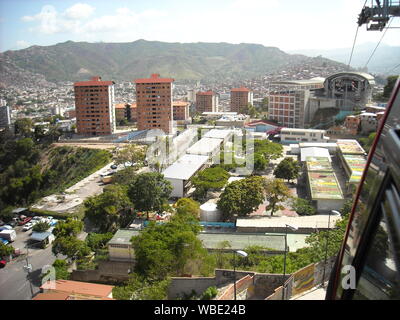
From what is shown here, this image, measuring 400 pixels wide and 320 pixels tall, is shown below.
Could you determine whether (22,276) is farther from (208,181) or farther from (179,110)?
(179,110)

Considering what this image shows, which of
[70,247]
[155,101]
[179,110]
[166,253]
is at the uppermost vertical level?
[155,101]

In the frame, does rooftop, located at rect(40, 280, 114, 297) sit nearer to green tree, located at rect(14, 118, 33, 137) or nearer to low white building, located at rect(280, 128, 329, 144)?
low white building, located at rect(280, 128, 329, 144)

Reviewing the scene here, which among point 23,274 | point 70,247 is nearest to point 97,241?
point 70,247

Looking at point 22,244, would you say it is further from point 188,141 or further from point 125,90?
point 125,90

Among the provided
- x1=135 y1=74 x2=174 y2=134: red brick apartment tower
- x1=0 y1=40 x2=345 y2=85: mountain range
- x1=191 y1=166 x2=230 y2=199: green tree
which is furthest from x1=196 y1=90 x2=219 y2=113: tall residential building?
x1=0 y1=40 x2=345 y2=85: mountain range

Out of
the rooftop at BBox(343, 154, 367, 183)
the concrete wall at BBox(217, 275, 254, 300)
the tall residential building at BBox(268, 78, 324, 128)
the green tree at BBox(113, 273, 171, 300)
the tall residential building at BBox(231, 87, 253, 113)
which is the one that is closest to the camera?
the concrete wall at BBox(217, 275, 254, 300)

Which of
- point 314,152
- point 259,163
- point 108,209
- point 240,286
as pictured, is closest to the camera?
point 240,286

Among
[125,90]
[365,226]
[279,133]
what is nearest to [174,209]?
[365,226]
